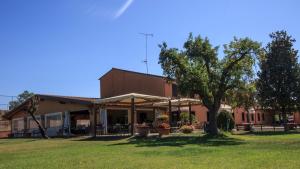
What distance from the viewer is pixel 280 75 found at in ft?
111

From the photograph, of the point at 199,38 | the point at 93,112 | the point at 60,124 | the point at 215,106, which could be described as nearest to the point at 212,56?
the point at 199,38

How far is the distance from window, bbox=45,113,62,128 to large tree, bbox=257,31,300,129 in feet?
61.0

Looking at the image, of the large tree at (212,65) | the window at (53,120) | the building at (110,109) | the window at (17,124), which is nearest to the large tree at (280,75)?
the building at (110,109)

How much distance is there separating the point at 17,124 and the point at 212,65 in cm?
2772

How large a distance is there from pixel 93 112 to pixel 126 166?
20.8m

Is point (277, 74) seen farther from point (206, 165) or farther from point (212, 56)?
point (206, 165)

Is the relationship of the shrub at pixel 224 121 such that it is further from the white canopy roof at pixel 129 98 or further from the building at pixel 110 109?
the white canopy roof at pixel 129 98

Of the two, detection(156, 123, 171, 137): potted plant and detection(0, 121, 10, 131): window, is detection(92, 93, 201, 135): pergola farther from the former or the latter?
detection(0, 121, 10, 131): window

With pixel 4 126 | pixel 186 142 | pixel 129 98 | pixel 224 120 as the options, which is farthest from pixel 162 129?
pixel 4 126

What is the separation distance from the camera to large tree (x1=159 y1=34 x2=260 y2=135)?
2386 cm

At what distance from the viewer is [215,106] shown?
79.2 feet

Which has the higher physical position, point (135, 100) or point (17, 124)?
point (135, 100)

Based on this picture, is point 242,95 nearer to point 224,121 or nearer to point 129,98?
point 224,121

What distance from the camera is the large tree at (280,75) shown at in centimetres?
3366
